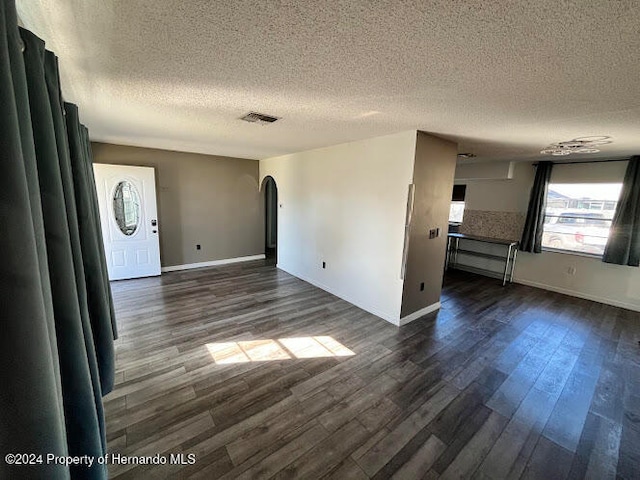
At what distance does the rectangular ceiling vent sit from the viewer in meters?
2.46

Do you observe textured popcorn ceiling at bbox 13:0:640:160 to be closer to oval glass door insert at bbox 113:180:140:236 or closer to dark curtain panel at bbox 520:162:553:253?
oval glass door insert at bbox 113:180:140:236

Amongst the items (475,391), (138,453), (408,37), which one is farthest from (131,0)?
(475,391)

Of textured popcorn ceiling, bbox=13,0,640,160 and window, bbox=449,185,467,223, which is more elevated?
textured popcorn ceiling, bbox=13,0,640,160

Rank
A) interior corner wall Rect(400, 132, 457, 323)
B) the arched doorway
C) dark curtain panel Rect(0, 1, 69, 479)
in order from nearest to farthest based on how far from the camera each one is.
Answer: dark curtain panel Rect(0, 1, 69, 479) < interior corner wall Rect(400, 132, 457, 323) < the arched doorway

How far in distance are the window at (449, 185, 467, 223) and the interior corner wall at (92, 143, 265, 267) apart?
14.8 ft

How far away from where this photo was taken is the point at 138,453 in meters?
1.65

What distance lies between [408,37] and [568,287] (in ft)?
18.2

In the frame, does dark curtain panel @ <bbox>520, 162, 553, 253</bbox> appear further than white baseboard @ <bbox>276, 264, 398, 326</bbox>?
Yes

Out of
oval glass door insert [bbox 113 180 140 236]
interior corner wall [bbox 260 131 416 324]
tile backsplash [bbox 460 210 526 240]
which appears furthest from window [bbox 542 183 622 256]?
oval glass door insert [bbox 113 180 140 236]

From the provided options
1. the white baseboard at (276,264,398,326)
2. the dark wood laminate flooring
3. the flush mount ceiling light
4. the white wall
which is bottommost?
the dark wood laminate flooring

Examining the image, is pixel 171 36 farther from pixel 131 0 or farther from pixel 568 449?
pixel 568 449

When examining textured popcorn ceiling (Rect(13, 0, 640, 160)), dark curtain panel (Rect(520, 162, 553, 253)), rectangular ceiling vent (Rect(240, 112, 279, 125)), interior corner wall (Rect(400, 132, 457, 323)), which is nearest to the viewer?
textured popcorn ceiling (Rect(13, 0, 640, 160))

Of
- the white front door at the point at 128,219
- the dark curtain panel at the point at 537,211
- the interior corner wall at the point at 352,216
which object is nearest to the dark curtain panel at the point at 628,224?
the dark curtain panel at the point at 537,211

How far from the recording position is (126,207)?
4559mm
